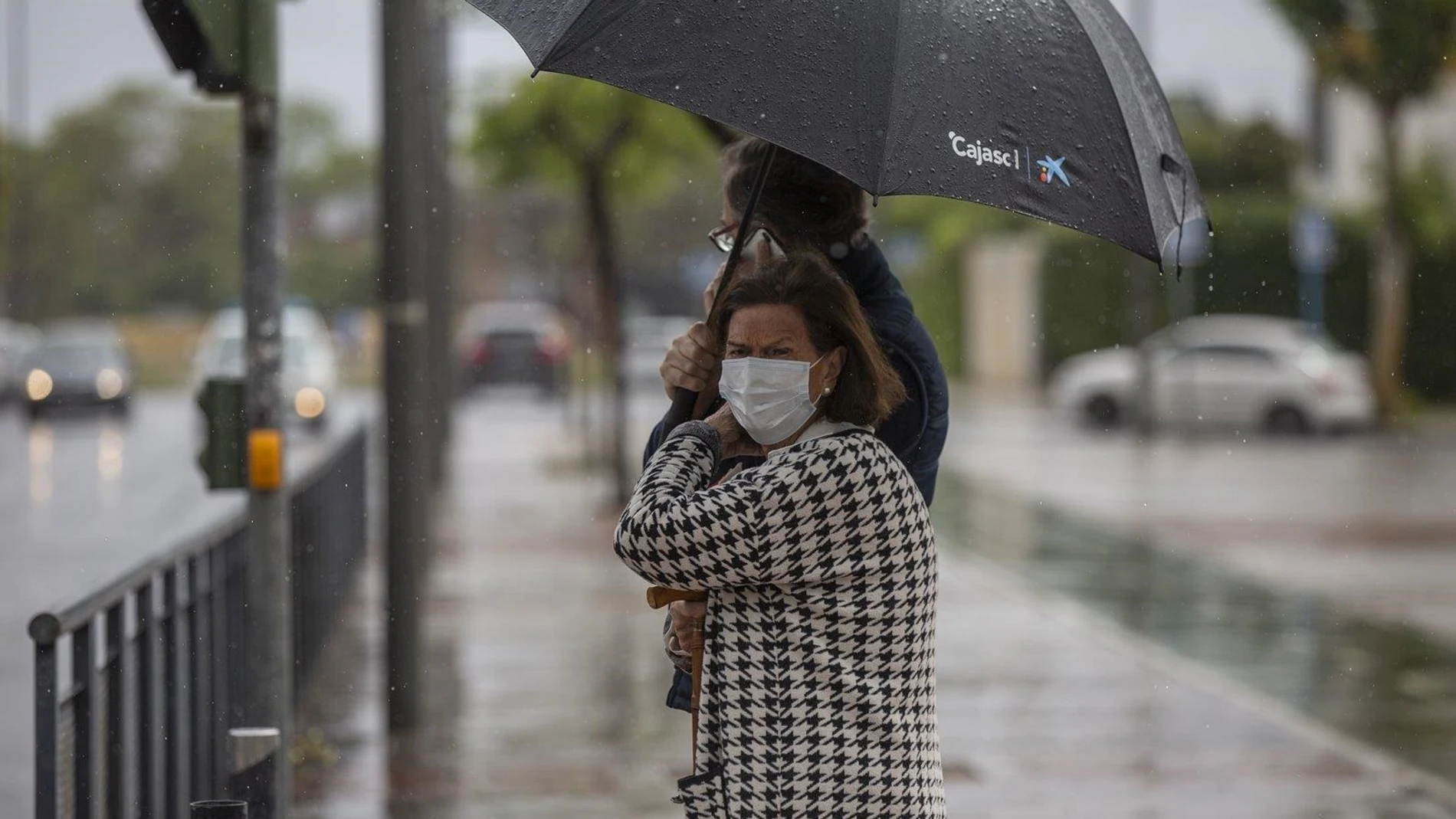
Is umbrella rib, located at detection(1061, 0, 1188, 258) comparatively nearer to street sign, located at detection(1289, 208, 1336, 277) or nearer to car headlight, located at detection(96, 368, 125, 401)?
street sign, located at detection(1289, 208, 1336, 277)

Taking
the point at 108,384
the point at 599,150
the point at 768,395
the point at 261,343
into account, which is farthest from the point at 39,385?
the point at 768,395

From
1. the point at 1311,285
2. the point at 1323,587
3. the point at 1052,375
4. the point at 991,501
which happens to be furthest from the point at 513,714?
the point at 1052,375

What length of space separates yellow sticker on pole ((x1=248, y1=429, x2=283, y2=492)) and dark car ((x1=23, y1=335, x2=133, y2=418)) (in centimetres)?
3209

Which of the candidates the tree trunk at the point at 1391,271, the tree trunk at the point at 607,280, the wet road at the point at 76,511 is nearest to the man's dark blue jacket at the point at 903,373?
the wet road at the point at 76,511

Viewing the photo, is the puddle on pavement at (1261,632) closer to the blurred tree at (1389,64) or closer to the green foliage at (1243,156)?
the blurred tree at (1389,64)

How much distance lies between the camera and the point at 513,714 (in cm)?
762

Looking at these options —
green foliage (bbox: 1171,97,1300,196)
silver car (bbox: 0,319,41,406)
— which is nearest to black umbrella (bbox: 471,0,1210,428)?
silver car (bbox: 0,319,41,406)

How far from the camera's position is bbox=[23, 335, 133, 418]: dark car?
35500mm

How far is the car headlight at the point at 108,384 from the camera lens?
116 ft

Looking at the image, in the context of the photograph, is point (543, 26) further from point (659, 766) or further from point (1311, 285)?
point (1311, 285)

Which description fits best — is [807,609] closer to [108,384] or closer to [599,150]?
[599,150]

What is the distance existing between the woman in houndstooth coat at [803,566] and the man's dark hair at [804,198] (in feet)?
0.94

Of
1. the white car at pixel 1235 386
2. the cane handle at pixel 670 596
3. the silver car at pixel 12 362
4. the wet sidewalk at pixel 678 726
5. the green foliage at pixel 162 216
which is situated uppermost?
the green foliage at pixel 162 216

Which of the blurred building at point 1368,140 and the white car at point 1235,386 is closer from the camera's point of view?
the white car at point 1235,386
